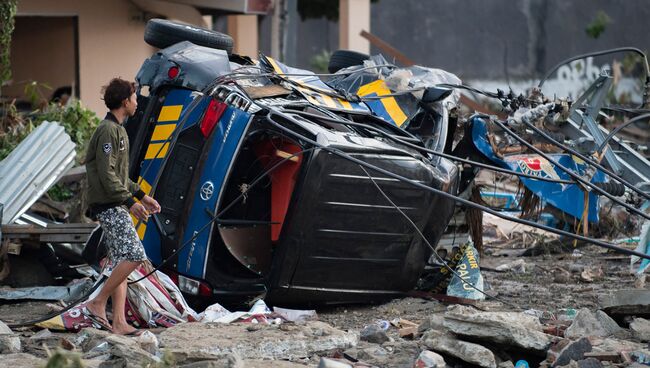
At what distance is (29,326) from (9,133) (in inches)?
159

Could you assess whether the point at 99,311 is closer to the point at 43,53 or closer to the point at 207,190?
the point at 207,190

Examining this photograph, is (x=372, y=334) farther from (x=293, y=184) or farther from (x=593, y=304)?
(x=593, y=304)

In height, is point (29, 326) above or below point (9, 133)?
below

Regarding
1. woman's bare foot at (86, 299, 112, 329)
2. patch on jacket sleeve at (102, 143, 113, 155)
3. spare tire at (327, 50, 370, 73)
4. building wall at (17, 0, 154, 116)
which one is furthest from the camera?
building wall at (17, 0, 154, 116)

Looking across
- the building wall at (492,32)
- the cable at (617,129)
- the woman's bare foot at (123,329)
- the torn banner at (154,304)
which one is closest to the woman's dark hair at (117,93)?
the torn banner at (154,304)

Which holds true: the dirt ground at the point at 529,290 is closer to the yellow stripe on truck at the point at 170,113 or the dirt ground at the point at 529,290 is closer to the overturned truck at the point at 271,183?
the overturned truck at the point at 271,183

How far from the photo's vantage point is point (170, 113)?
26.9ft

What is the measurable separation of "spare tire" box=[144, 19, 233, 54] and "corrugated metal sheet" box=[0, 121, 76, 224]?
1758 millimetres

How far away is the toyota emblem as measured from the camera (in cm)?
777

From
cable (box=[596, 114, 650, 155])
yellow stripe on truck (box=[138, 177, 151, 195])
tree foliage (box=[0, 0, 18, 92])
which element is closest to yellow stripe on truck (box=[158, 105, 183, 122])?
yellow stripe on truck (box=[138, 177, 151, 195])

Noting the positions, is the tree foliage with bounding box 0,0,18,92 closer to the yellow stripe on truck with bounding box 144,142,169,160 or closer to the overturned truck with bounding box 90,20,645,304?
the overturned truck with bounding box 90,20,645,304

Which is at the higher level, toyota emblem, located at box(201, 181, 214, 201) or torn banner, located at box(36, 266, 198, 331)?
toyota emblem, located at box(201, 181, 214, 201)

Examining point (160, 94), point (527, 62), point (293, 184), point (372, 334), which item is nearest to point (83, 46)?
point (160, 94)

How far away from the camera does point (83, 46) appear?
634 inches
